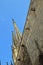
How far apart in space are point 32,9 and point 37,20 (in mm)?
1240

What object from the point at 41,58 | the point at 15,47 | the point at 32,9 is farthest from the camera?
the point at 15,47

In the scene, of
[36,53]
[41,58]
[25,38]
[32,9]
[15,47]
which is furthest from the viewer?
[15,47]

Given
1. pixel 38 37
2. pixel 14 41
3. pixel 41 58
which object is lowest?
pixel 41 58

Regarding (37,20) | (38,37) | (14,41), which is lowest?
(38,37)

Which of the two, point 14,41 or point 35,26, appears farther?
point 14,41

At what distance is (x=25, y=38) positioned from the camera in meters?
19.0

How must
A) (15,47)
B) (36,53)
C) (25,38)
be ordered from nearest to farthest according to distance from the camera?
1. (36,53)
2. (25,38)
3. (15,47)

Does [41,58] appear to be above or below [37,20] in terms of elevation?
below

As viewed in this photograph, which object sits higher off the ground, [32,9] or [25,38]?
[32,9]

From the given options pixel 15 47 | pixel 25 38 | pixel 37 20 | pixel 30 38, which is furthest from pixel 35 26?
pixel 15 47

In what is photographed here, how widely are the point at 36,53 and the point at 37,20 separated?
1.80m

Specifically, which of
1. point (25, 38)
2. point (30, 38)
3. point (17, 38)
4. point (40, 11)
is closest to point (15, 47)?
point (17, 38)

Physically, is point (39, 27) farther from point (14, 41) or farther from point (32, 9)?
→ point (14, 41)

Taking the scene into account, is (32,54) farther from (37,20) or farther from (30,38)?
(37,20)
